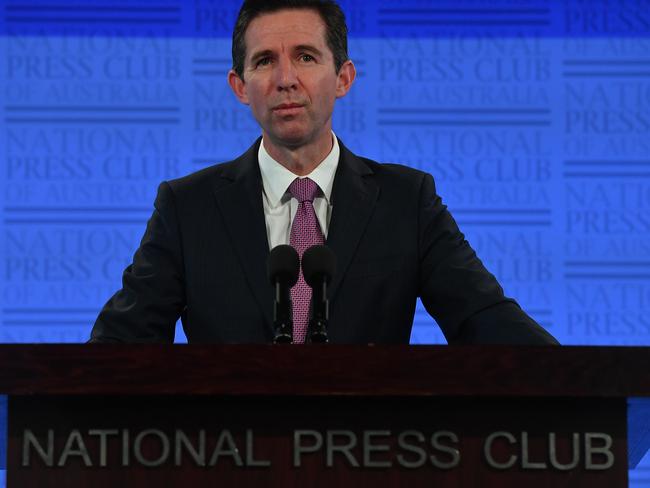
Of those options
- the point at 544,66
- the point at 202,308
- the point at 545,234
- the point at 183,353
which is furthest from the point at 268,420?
the point at 544,66

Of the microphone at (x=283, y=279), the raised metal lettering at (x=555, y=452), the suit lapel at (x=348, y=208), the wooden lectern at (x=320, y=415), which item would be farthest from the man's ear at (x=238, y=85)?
the raised metal lettering at (x=555, y=452)

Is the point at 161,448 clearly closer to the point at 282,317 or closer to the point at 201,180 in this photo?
the point at 282,317

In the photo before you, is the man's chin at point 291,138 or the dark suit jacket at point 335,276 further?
the man's chin at point 291,138

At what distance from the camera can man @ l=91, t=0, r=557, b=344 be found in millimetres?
1950

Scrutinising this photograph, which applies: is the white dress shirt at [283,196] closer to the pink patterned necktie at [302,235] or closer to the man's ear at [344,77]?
the pink patterned necktie at [302,235]

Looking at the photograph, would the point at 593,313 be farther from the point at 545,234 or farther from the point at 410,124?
the point at 410,124

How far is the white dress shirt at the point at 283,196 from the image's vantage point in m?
2.06

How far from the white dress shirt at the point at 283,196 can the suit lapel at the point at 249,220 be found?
0.02 m

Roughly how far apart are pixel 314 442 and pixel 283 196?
79 centimetres

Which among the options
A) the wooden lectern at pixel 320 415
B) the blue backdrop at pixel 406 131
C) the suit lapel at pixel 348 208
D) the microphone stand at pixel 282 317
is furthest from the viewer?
the blue backdrop at pixel 406 131

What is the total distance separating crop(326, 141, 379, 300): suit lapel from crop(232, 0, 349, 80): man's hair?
0.64 feet

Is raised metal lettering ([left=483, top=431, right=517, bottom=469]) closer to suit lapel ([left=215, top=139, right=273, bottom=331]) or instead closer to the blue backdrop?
suit lapel ([left=215, top=139, right=273, bottom=331])

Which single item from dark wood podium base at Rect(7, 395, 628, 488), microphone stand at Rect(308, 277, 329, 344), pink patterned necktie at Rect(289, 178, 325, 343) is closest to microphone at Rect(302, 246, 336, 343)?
microphone stand at Rect(308, 277, 329, 344)

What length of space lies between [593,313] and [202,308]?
5.31ft
